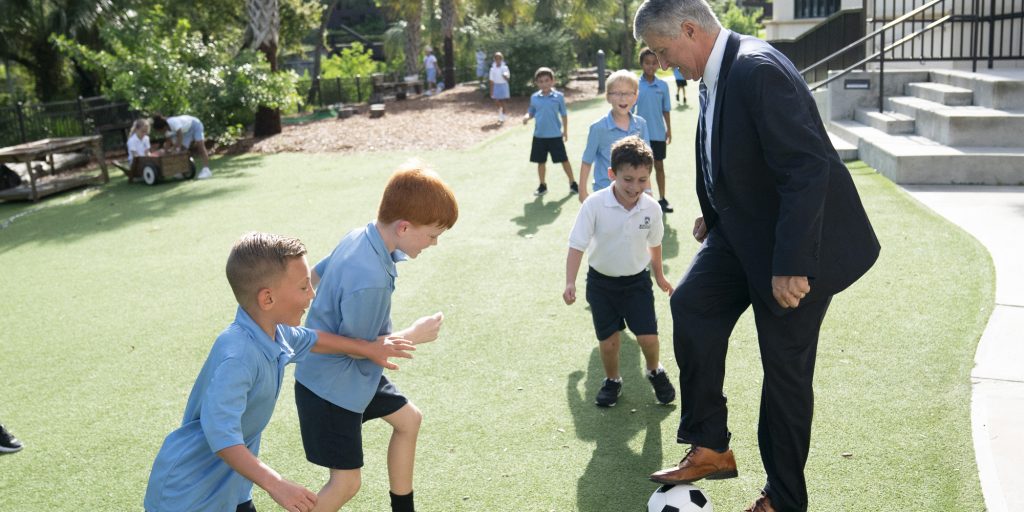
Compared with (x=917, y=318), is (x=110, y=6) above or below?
above

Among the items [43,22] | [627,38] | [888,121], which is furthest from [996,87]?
Result: [627,38]

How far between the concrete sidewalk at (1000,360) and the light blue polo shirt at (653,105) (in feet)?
9.24

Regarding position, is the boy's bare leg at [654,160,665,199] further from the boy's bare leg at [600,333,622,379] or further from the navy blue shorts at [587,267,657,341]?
the boy's bare leg at [600,333,622,379]

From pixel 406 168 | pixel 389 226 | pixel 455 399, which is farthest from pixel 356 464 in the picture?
pixel 455 399

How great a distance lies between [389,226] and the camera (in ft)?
10.5

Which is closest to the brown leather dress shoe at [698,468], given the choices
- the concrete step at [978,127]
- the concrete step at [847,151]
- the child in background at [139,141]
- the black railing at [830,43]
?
the concrete step at [978,127]

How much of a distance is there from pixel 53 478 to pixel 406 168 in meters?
2.55

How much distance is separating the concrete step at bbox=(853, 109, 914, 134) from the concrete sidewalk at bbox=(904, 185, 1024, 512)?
3.30 meters

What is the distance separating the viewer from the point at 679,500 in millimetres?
3533

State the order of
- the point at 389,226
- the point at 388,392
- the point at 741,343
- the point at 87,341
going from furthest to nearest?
the point at 87,341 → the point at 741,343 → the point at 388,392 → the point at 389,226

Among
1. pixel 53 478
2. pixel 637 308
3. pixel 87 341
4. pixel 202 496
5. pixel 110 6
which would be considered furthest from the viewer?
pixel 110 6

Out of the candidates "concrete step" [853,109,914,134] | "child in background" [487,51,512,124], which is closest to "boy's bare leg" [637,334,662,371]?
"concrete step" [853,109,914,134]

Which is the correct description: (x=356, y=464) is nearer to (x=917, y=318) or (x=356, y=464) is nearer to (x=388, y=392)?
(x=388, y=392)

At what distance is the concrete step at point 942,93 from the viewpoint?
11961mm
